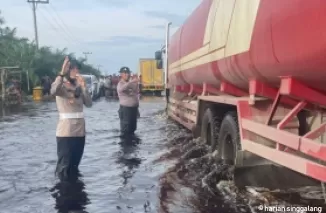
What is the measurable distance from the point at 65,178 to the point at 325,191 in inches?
137

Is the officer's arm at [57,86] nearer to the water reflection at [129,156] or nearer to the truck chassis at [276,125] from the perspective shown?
the water reflection at [129,156]

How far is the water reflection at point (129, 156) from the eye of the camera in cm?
770

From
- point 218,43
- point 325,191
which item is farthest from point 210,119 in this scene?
point 325,191

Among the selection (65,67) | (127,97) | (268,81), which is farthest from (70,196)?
(127,97)

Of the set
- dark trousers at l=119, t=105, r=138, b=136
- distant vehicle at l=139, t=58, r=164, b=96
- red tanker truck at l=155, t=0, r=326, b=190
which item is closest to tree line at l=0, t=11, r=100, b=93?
distant vehicle at l=139, t=58, r=164, b=96

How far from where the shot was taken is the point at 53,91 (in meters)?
6.46

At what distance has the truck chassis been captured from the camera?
4.46 meters

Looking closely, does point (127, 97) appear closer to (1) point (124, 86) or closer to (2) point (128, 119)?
(1) point (124, 86)

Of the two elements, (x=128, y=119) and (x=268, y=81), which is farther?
(x=128, y=119)

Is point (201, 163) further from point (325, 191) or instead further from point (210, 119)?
point (325, 191)

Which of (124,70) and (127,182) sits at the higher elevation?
(124,70)

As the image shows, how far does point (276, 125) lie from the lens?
554 centimetres

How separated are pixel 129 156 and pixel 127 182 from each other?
7.36 ft

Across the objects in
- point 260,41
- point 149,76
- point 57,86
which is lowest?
point 149,76
